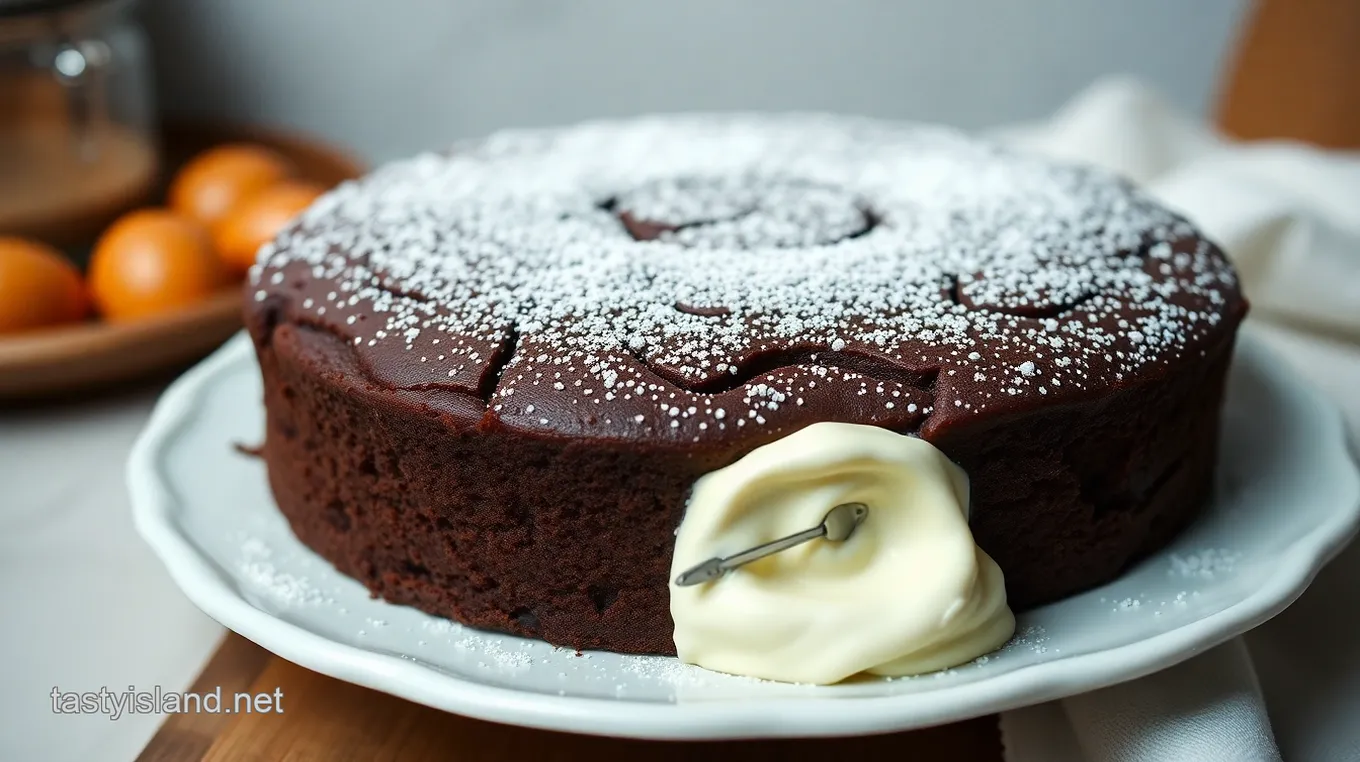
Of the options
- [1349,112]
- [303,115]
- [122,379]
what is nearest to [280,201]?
[122,379]

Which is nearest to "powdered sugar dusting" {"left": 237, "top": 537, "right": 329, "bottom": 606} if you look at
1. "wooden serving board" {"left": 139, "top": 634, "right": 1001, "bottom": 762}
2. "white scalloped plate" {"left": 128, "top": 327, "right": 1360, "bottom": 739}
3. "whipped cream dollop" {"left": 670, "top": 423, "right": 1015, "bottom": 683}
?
"white scalloped plate" {"left": 128, "top": 327, "right": 1360, "bottom": 739}

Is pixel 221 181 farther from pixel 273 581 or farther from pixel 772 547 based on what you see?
pixel 772 547

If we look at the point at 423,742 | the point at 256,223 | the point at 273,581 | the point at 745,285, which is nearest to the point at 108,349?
the point at 256,223

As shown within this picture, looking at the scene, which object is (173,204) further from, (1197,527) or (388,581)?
(1197,527)

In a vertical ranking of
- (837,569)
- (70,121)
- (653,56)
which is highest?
(837,569)

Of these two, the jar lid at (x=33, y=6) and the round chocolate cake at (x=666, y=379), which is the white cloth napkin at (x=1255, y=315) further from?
the jar lid at (x=33, y=6)
